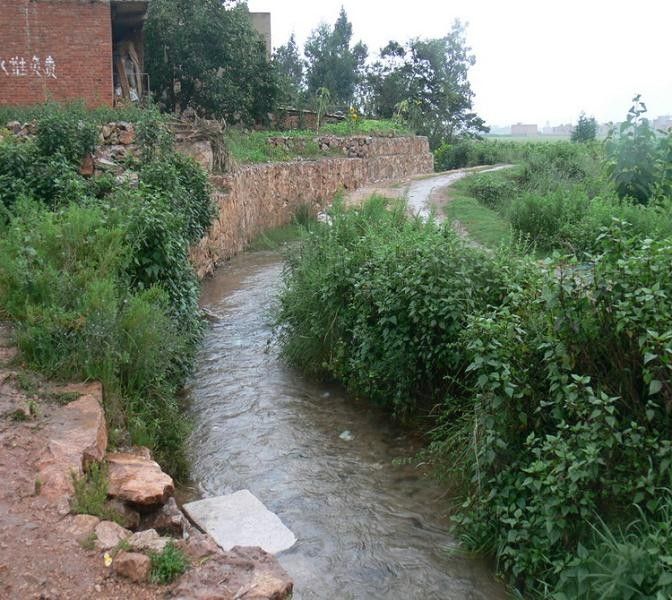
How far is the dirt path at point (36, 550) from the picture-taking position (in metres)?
3.51

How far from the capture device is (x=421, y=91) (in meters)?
42.1

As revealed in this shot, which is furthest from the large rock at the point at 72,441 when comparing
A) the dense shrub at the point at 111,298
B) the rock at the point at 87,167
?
the rock at the point at 87,167

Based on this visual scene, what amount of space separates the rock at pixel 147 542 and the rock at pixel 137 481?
19.8 inches

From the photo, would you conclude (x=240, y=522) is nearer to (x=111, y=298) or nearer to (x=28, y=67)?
(x=111, y=298)

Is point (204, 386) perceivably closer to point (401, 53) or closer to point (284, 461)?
point (284, 461)

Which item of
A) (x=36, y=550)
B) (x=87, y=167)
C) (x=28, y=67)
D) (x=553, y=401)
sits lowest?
(x=36, y=550)

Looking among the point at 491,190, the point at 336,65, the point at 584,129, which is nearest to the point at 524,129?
the point at 584,129

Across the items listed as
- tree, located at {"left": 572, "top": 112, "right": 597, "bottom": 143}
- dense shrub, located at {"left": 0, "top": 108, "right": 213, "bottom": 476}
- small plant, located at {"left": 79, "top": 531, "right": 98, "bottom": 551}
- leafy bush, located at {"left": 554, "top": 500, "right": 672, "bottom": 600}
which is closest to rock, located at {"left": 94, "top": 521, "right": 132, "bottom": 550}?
small plant, located at {"left": 79, "top": 531, "right": 98, "bottom": 551}

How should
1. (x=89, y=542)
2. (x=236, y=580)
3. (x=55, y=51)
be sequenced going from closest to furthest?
1. (x=236, y=580)
2. (x=89, y=542)
3. (x=55, y=51)

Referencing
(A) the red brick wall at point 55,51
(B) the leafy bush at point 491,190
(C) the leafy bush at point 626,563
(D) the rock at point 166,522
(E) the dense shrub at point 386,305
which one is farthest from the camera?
(B) the leafy bush at point 491,190

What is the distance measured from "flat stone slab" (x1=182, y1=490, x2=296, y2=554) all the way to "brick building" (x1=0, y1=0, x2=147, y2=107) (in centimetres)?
1266

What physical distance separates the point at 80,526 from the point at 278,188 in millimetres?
17055

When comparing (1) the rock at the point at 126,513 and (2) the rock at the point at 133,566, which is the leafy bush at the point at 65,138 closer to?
(1) the rock at the point at 126,513

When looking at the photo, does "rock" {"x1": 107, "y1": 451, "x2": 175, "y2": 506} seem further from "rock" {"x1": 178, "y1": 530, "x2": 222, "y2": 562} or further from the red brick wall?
the red brick wall
